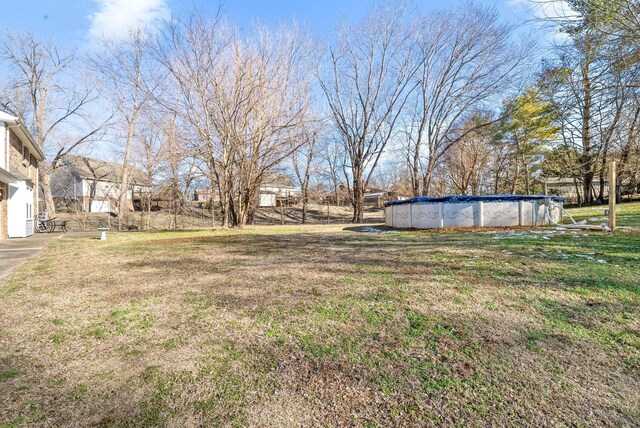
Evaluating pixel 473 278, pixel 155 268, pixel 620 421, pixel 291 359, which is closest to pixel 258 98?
pixel 155 268

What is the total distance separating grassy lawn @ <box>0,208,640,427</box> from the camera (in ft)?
5.82

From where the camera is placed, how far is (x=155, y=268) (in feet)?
18.9

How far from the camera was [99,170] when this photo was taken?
1305 inches

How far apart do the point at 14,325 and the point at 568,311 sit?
17.5 ft

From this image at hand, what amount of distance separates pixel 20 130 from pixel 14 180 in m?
2.50

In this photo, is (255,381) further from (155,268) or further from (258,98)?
(258,98)

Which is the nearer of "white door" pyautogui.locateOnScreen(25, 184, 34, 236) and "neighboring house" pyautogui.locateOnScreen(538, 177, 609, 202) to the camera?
"white door" pyautogui.locateOnScreen(25, 184, 34, 236)

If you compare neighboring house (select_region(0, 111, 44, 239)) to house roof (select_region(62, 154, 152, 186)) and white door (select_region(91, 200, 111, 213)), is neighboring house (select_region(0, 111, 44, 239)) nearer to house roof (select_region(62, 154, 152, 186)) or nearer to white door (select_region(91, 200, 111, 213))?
house roof (select_region(62, 154, 152, 186))

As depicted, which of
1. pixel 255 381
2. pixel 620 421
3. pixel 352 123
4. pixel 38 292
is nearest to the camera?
pixel 620 421

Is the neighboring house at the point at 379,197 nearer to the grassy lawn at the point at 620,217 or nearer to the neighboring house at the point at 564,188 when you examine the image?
the neighboring house at the point at 564,188

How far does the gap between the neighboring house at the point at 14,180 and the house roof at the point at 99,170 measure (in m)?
10.1

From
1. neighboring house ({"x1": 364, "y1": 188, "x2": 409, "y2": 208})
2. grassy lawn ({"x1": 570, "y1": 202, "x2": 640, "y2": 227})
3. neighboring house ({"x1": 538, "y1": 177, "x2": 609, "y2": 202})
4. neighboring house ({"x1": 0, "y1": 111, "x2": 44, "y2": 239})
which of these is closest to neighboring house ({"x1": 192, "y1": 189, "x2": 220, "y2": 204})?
neighboring house ({"x1": 0, "y1": 111, "x2": 44, "y2": 239})

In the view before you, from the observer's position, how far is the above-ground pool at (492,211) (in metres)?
12.2

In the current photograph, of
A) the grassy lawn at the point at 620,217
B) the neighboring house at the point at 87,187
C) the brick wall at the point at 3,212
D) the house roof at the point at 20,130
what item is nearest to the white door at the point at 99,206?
the neighboring house at the point at 87,187
